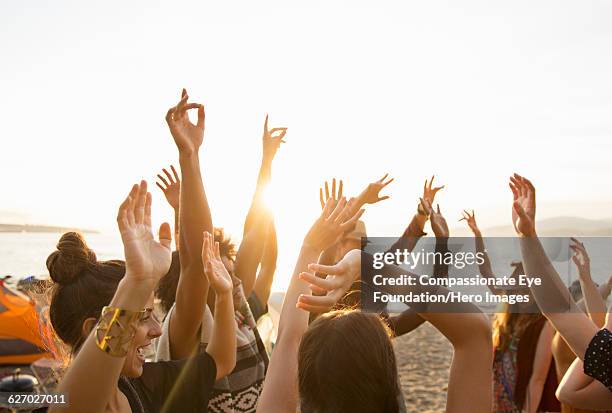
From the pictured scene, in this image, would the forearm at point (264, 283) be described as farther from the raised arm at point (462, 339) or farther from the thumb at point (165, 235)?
the raised arm at point (462, 339)

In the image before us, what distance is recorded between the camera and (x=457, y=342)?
1885mm

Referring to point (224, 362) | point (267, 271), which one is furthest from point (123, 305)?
point (267, 271)

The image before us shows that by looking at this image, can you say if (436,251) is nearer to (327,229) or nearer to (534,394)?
(534,394)

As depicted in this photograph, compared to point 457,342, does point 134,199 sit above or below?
above

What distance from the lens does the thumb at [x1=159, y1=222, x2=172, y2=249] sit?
6.32 ft

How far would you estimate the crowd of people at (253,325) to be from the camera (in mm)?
1721

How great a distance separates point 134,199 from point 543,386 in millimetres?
3152

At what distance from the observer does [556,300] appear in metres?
2.19

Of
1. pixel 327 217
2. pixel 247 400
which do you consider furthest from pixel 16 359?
pixel 327 217

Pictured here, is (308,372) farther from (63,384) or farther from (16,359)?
(16,359)

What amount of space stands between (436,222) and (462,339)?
5.75ft

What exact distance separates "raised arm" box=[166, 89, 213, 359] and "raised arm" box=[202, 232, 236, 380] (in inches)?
6.0

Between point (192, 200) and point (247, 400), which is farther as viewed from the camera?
point (247, 400)

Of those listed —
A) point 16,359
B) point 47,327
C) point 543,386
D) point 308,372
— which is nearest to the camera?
point 308,372
